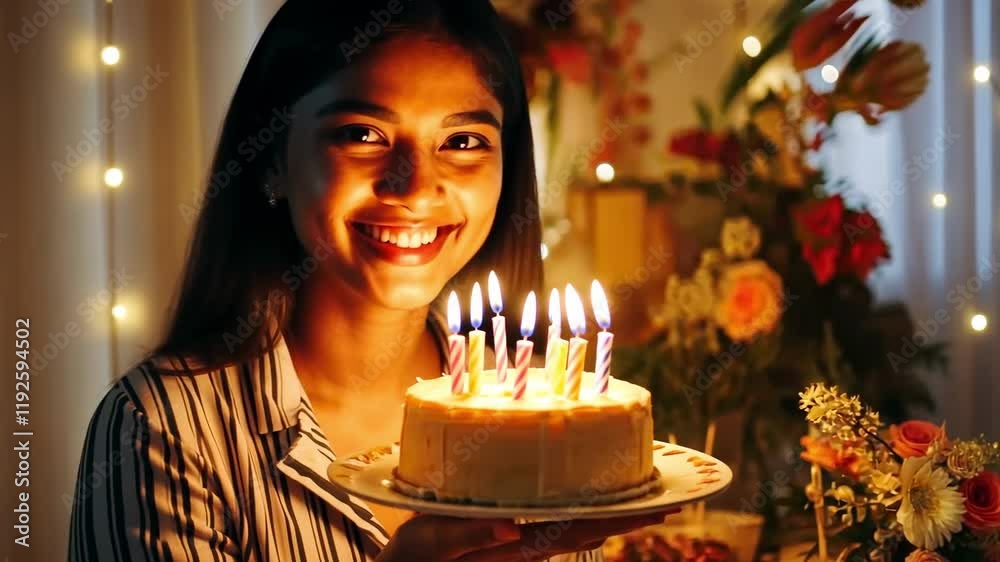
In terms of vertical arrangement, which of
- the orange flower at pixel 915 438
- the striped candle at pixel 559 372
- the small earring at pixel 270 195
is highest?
the small earring at pixel 270 195

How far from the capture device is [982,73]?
2.77m

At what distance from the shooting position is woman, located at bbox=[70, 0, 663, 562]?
1.50 m

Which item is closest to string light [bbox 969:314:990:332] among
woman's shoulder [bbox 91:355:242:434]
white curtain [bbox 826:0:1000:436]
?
white curtain [bbox 826:0:1000:436]

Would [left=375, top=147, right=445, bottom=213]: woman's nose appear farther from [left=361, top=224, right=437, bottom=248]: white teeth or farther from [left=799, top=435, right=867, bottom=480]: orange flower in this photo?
[left=799, top=435, right=867, bottom=480]: orange flower

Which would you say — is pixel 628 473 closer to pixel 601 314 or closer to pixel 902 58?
pixel 601 314

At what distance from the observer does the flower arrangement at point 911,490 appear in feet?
5.92

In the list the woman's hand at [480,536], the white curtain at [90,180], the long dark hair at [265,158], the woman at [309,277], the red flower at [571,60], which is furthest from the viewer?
the red flower at [571,60]

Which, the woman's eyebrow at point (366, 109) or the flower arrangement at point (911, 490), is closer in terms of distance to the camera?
the woman's eyebrow at point (366, 109)

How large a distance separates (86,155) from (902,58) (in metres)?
1.88

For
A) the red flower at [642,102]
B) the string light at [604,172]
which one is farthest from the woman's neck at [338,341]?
the red flower at [642,102]

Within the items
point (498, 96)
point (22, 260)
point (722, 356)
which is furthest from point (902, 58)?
point (22, 260)

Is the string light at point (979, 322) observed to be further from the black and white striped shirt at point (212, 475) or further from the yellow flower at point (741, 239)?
the black and white striped shirt at point (212, 475)

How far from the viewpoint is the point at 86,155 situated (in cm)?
227

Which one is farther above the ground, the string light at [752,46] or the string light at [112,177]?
the string light at [752,46]
